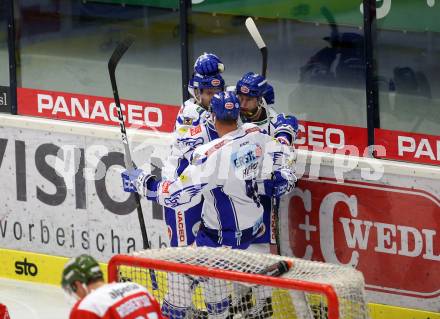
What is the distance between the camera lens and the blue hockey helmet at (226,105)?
6.61 m

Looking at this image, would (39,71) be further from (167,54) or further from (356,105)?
(356,105)

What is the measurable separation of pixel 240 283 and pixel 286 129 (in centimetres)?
106

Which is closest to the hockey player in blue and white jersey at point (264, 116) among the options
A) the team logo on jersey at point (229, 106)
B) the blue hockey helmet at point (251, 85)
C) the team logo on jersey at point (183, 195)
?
the blue hockey helmet at point (251, 85)

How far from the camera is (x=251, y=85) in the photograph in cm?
704

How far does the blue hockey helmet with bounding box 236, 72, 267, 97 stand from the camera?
704 cm

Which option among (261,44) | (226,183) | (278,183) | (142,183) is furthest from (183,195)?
(261,44)

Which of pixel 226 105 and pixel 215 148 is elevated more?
pixel 226 105

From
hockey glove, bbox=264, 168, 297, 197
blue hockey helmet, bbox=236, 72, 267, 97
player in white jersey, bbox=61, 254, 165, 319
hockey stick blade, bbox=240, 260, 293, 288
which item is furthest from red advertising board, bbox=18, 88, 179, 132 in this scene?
player in white jersey, bbox=61, 254, 165, 319

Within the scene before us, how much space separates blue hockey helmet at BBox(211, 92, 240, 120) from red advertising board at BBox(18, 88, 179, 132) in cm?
135

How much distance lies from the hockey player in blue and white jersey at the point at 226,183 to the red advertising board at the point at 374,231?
418 millimetres

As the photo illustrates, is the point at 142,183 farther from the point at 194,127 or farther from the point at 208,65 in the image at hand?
the point at 208,65

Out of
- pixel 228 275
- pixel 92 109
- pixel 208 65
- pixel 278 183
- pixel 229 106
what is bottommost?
pixel 228 275

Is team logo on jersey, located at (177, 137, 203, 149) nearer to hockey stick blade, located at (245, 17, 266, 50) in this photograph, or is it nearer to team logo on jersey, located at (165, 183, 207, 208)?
team logo on jersey, located at (165, 183, 207, 208)

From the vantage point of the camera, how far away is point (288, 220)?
7.54 meters
